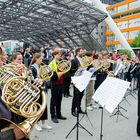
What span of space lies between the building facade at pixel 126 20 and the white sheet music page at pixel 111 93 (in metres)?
64.4

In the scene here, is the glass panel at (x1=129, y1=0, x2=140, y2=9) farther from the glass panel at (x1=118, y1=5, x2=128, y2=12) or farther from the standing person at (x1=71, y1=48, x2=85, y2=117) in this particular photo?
the standing person at (x1=71, y1=48, x2=85, y2=117)

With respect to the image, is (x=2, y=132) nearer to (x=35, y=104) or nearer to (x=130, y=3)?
(x=35, y=104)

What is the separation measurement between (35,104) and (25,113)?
28 centimetres

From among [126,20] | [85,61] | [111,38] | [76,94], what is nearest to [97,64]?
[85,61]

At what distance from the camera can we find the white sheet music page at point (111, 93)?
392cm

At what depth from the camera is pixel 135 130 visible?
603 cm

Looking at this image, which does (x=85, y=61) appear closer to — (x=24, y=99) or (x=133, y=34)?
(x=24, y=99)

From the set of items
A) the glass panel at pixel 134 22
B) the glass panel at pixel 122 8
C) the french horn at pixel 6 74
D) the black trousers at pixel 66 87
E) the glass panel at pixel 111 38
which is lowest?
the black trousers at pixel 66 87

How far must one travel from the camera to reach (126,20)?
2916 inches

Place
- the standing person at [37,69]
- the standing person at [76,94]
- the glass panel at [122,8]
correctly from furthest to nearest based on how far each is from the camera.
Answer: the glass panel at [122,8]
the standing person at [76,94]
the standing person at [37,69]

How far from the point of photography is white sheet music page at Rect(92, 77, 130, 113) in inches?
154

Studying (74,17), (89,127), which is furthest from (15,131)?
(74,17)

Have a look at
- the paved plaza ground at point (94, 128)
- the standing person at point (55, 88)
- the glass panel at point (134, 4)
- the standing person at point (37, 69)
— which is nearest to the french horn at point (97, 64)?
the paved plaza ground at point (94, 128)

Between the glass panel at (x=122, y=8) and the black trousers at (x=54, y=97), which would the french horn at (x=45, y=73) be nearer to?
the black trousers at (x=54, y=97)
